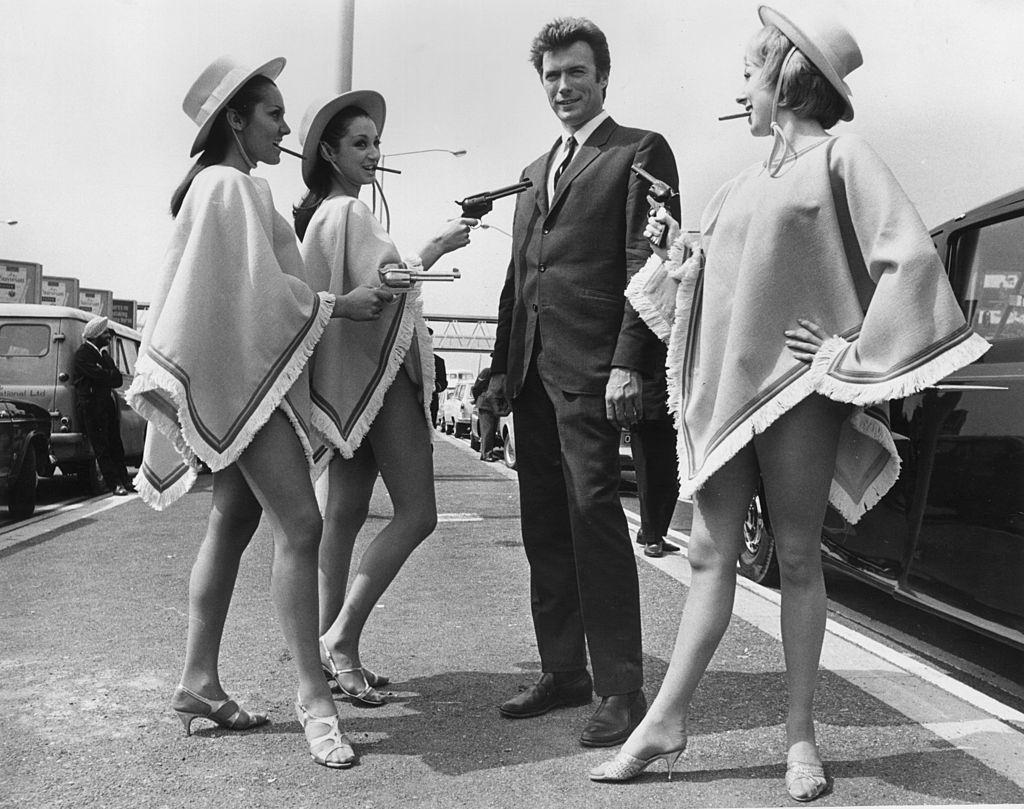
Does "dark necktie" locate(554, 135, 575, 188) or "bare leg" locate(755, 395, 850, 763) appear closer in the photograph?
"bare leg" locate(755, 395, 850, 763)

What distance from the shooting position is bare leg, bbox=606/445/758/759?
3.00 m

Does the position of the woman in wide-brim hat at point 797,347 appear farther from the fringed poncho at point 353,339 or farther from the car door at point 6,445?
the car door at point 6,445

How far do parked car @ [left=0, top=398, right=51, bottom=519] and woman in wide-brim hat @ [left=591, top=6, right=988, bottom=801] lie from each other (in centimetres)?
787

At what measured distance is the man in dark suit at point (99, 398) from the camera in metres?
12.0

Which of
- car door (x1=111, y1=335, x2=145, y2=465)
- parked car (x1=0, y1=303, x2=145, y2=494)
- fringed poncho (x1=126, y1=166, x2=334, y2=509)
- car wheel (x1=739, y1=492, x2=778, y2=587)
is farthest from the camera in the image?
car door (x1=111, y1=335, x2=145, y2=465)

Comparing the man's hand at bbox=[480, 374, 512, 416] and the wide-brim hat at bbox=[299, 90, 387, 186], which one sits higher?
the wide-brim hat at bbox=[299, 90, 387, 186]

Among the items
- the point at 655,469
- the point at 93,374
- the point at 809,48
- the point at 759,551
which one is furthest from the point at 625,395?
the point at 93,374

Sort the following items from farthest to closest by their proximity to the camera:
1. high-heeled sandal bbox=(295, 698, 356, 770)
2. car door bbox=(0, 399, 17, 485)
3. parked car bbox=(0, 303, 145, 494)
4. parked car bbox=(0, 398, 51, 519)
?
parked car bbox=(0, 303, 145, 494) < parked car bbox=(0, 398, 51, 519) < car door bbox=(0, 399, 17, 485) < high-heeled sandal bbox=(295, 698, 356, 770)

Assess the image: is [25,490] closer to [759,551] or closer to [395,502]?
[759,551]

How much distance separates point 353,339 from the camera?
3.76 m

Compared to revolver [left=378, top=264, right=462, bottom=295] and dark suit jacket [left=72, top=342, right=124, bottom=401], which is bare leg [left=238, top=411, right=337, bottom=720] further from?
dark suit jacket [left=72, top=342, right=124, bottom=401]

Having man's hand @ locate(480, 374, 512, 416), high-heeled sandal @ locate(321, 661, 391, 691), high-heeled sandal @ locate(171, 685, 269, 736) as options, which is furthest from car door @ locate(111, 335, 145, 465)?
high-heeled sandal @ locate(171, 685, 269, 736)

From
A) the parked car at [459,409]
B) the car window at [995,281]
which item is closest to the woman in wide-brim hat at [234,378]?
the car window at [995,281]

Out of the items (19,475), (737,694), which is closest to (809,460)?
(737,694)
